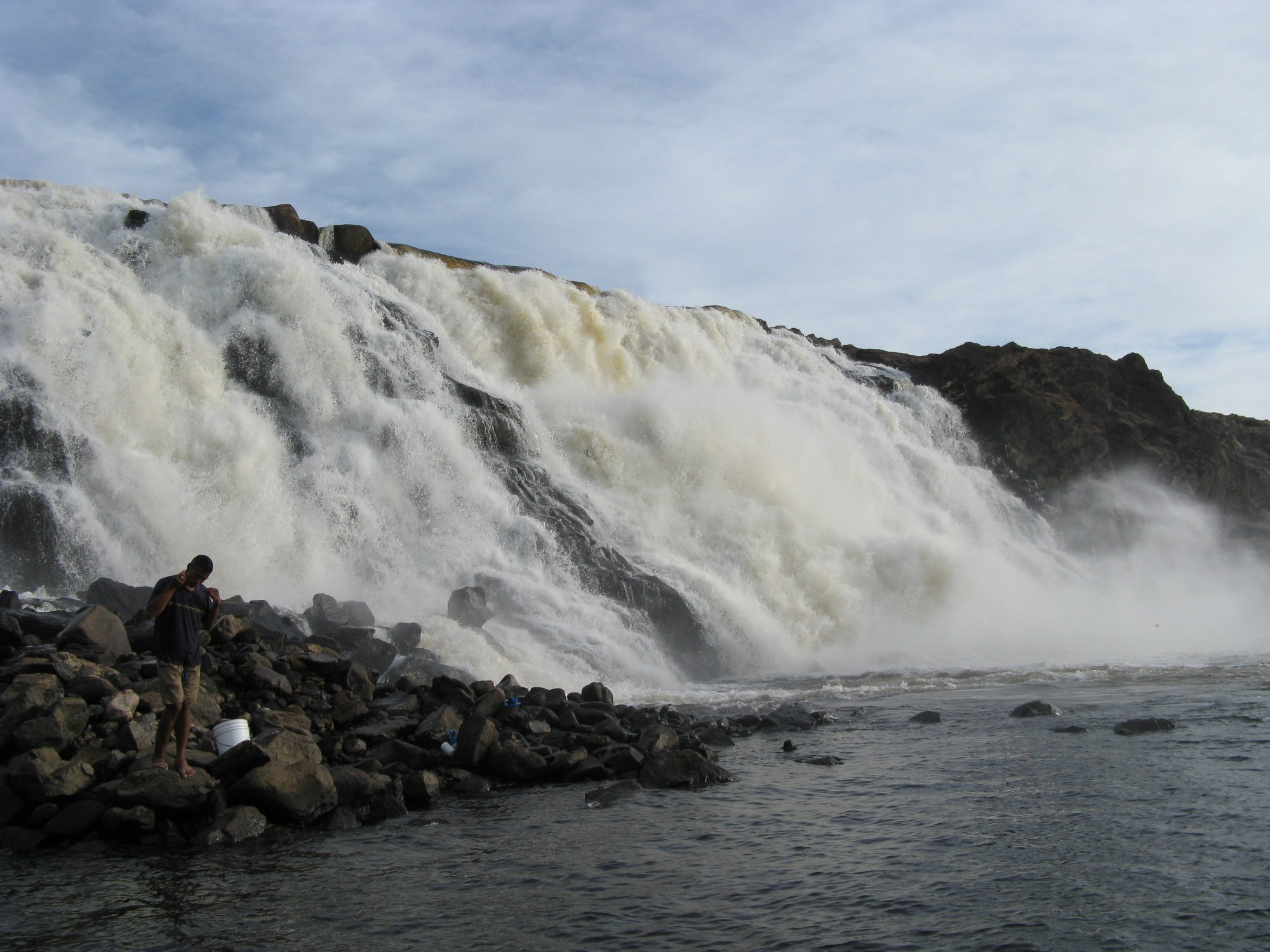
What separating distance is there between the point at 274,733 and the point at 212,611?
1307 mm

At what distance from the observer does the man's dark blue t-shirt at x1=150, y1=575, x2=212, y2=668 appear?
907cm

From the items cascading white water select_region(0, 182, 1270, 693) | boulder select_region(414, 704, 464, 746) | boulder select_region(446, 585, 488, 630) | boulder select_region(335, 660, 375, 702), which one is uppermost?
cascading white water select_region(0, 182, 1270, 693)

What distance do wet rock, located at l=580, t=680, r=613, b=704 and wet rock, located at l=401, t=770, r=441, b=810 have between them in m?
5.19

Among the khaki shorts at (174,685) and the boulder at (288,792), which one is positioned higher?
the khaki shorts at (174,685)

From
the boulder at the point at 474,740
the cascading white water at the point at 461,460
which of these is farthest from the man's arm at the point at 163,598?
the cascading white water at the point at 461,460

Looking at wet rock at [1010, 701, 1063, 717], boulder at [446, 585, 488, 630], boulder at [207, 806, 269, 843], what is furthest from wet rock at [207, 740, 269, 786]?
wet rock at [1010, 701, 1063, 717]

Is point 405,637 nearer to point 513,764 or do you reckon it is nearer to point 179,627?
point 513,764

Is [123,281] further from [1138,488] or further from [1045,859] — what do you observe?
Answer: [1138,488]

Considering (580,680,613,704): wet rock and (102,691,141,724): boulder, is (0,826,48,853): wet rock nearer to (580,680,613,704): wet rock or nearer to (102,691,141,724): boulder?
(102,691,141,724): boulder

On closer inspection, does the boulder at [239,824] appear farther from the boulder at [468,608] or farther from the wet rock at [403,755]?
the boulder at [468,608]

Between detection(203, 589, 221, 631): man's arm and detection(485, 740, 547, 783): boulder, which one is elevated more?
detection(203, 589, 221, 631): man's arm

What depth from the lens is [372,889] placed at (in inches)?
296

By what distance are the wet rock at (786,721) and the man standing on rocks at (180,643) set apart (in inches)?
348

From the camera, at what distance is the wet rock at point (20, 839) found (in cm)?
816
